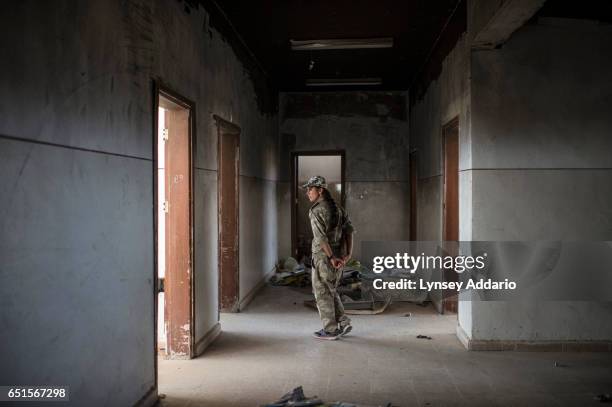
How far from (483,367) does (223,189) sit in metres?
3.60

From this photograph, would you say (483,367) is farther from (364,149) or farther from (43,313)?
(364,149)

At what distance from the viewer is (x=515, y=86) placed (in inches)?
199

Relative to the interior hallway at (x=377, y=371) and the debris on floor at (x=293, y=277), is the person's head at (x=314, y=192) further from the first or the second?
the debris on floor at (x=293, y=277)

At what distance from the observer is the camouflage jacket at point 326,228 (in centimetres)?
545

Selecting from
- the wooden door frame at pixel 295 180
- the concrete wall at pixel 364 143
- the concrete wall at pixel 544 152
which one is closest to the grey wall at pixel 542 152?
the concrete wall at pixel 544 152

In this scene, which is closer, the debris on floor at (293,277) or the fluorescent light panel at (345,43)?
the fluorescent light panel at (345,43)

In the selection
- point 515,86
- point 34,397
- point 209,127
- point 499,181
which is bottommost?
point 34,397

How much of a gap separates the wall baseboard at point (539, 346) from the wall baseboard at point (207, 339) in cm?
248

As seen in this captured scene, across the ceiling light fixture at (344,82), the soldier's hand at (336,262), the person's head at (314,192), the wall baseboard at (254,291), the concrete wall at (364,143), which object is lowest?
the wall baseboard at (254,291)

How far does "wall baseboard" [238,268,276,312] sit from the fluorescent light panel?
11.0 feet

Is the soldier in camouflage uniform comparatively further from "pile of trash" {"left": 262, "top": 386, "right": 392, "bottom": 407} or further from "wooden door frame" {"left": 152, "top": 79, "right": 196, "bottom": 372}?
"pile of trash" {"left": 262, "top": 386, "right": 392, "bottom": 407}

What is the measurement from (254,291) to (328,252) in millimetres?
2675

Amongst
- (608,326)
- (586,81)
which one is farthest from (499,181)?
(608,326)

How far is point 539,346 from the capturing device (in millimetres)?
5020
